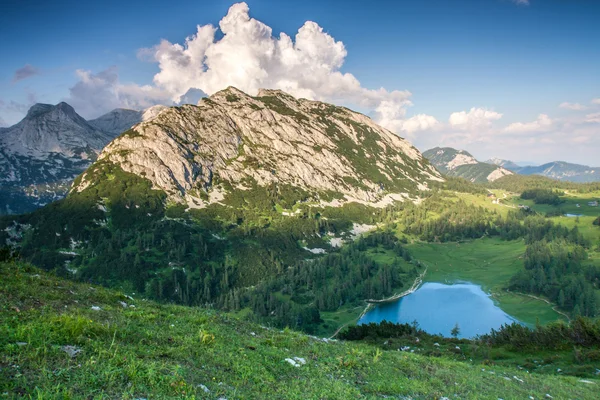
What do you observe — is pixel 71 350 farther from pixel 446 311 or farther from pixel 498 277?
pixel 498 277

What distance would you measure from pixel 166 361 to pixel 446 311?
150m

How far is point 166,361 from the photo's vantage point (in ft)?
28.7

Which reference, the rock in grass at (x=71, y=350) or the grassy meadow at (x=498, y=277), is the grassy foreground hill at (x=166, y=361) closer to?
the rock in grass at (x=71, y=350)

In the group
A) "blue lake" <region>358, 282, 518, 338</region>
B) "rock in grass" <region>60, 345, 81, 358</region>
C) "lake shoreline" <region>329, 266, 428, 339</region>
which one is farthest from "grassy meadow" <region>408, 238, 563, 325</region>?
"rock in grass" <region>60, 345, 81, 358</region>

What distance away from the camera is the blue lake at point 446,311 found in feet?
394

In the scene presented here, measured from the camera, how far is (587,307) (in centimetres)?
11594

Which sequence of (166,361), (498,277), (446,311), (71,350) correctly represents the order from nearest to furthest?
(71,350)
(166,361)
(446,311)
(498,277)

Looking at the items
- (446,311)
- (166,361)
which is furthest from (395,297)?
(166,361)

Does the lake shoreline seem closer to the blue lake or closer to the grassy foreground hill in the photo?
the blue lake

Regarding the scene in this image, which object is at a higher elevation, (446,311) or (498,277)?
(498,277)

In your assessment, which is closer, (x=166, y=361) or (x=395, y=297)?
(x=166, y=361)

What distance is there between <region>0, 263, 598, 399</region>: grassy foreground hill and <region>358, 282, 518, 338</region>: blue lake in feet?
367

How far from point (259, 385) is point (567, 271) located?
667ft

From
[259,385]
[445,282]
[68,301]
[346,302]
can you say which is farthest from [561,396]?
[445,282]
